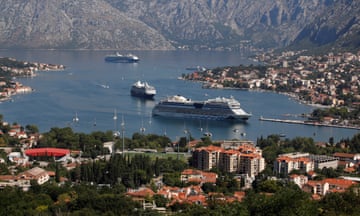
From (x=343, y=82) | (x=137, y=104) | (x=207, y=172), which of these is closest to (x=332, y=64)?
(x=343, y=82)

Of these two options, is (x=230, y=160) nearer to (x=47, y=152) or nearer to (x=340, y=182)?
(x=340, y=182)

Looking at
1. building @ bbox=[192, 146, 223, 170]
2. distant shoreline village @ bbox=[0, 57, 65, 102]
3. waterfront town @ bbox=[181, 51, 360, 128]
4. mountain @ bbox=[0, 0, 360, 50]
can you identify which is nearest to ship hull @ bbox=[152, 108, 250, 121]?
waterfront town @ bbox=[181, 51, 360, 128]

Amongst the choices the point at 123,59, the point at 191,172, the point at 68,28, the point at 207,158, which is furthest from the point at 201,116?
the point at 68,28

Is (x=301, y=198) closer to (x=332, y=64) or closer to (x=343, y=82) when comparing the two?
(x=343, y=82)

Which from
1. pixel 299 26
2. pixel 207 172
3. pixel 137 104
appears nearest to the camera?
pixel 207 172

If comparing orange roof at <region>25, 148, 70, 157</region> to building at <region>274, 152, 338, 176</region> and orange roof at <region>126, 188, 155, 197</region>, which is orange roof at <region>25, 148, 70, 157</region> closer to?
orange roof at <region>126, 188, 155, 197</region>

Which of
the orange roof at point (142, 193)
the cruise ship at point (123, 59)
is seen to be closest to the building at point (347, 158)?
the orange roof at point (142, 193)
